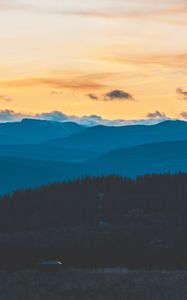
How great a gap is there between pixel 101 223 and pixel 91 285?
80.2 metres

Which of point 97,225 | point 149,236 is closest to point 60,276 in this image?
point 149,236

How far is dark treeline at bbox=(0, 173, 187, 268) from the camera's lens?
82875 millimetres

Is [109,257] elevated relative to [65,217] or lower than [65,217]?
lower

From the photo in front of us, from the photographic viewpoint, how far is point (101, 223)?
427ft

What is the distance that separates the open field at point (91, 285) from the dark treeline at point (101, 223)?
1485cm

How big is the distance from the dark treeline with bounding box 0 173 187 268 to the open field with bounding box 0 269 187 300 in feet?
48.7

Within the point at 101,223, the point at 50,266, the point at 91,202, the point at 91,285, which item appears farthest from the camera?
the point at 91,202

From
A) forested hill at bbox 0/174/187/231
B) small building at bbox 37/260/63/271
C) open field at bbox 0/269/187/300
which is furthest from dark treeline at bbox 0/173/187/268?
open field at bbox 0/269/187/300

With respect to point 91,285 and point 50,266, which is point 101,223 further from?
point 91,285

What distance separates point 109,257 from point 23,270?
21.2 metres

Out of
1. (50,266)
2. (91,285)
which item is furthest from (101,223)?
(91,285)

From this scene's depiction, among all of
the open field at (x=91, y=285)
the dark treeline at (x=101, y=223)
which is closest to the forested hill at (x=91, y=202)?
the dark treeline at (x=101, y=223)

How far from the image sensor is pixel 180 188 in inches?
6225

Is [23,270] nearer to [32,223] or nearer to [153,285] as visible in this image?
[153,285]
